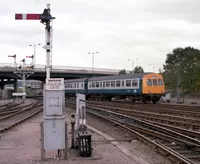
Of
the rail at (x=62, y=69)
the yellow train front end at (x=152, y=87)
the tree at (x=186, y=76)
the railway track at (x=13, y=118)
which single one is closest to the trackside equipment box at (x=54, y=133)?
the railway track at (x=13, y=118)

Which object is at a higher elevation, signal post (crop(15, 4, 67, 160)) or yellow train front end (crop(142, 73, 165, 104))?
yellow train front end (crop(142, 73, 165, 104))

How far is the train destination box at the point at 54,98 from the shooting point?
9.29 m

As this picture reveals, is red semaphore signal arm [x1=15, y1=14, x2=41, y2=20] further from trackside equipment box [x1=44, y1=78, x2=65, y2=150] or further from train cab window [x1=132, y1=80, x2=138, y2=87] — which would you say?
train cab window [x1=132, y1=80, x2=138, y2=87]

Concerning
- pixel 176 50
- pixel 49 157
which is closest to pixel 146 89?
pixel 49 157

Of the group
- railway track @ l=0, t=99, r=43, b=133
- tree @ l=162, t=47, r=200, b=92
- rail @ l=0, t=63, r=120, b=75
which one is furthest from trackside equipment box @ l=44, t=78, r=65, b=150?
rail @ l=0, t=63, r=120, b=75

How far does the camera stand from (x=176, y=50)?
11094cm

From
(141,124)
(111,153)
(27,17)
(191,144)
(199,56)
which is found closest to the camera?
(111,153)

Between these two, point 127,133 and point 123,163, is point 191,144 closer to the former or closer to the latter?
point 123,163

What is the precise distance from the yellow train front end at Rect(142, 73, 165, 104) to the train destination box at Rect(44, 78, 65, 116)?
92.1 feet

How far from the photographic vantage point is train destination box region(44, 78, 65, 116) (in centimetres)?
929

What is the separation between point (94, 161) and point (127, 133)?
6.65 m

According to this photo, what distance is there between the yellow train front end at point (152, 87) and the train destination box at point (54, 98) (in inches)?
1105

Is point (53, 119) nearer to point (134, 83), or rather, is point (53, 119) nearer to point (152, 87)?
point (152, 87)

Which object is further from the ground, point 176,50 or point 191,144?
point 176,50
